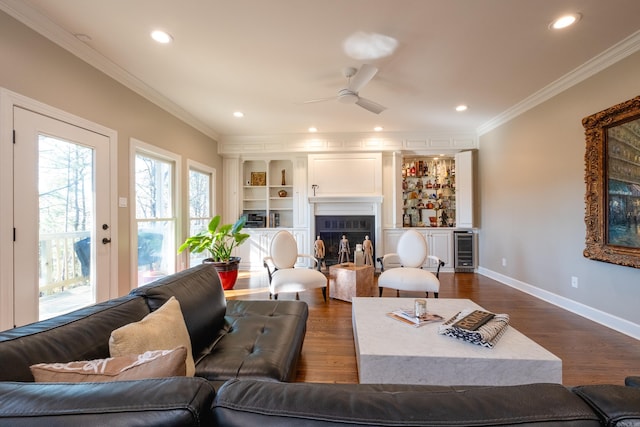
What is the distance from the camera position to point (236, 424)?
0.51 m

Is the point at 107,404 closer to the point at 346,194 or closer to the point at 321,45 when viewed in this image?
the point at 321,45

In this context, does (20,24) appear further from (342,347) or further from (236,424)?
(342,347)

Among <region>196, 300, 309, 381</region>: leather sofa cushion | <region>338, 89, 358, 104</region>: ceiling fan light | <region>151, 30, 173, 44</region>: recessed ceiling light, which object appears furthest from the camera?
<region>338, 89, 358, 104</region>: ceiling fan light

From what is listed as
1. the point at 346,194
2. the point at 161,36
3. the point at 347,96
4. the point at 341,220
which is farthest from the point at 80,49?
the point at 341,220

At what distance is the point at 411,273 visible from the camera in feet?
10.8

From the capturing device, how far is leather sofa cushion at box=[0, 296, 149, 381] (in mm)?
792

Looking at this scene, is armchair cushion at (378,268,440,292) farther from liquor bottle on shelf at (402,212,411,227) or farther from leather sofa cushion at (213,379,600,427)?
leather sofa cushion at (213,379,600,427)

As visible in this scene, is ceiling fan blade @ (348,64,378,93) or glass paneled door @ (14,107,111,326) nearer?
glass paneled door @ (14,107,111,326)

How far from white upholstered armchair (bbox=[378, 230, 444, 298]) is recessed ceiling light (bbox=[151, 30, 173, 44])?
3.25 metres

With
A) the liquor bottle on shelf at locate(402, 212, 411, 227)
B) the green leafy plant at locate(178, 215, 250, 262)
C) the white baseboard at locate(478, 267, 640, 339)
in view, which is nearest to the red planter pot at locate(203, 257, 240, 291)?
the green leafy plant at locate(178, 215, 250, 262)

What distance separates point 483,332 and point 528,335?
1.40 metres

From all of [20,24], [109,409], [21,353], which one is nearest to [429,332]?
[109,409]

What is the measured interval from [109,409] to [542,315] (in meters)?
3.87

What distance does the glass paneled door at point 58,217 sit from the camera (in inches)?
79.0
